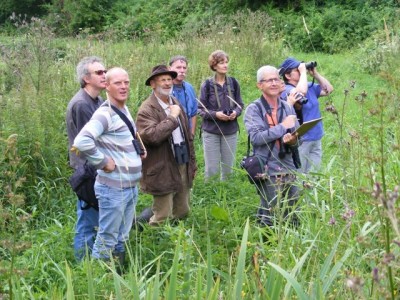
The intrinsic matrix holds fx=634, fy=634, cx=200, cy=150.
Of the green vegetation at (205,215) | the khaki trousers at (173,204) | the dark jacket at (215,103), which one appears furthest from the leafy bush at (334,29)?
the khaki trousers at (173,204)

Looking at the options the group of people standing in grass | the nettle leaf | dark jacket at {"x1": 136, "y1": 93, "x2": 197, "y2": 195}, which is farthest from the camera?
dark jacket at {"x1": 136, "y1": 93, "x2": 197, "y2": 195}

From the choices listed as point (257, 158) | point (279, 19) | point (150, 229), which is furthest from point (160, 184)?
point (279, 19)

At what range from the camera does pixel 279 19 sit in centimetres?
2239

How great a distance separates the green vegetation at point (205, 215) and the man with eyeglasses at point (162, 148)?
10.3 inches

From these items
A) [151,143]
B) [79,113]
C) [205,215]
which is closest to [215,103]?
[151,143]

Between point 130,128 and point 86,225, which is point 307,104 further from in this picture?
point 86,225

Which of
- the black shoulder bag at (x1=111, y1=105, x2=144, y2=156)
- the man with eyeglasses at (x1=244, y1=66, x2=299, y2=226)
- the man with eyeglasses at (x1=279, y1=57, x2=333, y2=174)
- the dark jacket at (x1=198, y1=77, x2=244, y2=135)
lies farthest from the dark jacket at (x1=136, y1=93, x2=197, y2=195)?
the dark jacket at (x1=198, y1=77, x2=244, y2=135)

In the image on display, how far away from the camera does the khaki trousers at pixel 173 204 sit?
5.64 meters

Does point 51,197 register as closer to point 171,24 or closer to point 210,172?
point 210,172

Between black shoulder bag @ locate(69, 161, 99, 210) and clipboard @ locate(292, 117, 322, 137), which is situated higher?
clipboard @ locate(292, 117, 322, 137)

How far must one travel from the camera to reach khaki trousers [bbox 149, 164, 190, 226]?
18.5 feet

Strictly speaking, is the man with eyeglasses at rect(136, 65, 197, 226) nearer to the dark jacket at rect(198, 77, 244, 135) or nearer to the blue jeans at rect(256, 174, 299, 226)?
the blue jeans at rect(256, 174, 299, 226)

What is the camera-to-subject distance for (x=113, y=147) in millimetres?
4684

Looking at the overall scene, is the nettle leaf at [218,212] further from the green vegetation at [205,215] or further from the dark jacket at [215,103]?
the dark jacket at [215,103]
